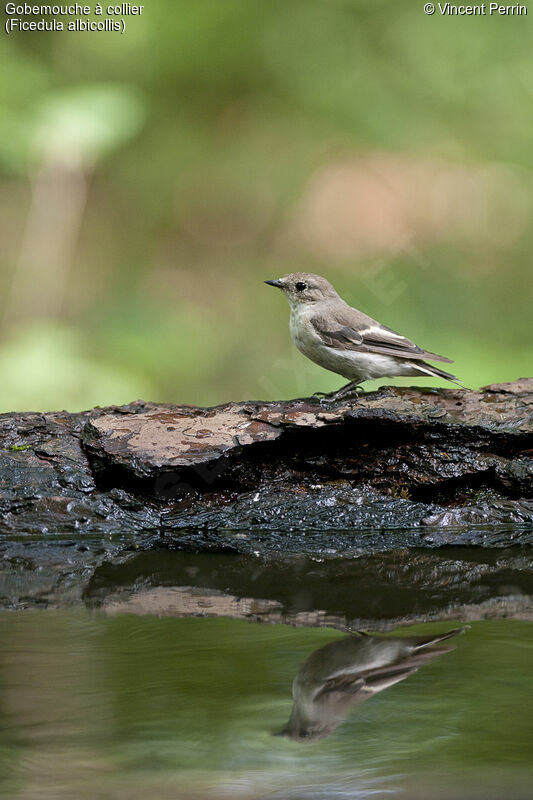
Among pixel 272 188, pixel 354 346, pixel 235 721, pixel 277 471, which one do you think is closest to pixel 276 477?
pixel 277 471

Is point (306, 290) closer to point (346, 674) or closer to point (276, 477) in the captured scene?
point (276, 477)

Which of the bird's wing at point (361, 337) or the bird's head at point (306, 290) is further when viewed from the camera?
the bird's head at point (306, 290)

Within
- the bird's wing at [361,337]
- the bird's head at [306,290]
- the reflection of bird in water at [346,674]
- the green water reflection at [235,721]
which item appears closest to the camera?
the green water reflection at [235,721]

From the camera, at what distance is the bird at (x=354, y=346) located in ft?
11.5

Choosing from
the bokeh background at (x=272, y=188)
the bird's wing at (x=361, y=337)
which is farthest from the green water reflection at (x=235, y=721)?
the bokeh background at (x=272, y=188)

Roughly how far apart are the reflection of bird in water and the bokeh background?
10.6 ft

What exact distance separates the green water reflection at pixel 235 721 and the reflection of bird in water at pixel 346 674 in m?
0.02

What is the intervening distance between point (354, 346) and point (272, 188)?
9.85 ft

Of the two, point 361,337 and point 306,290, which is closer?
point 361,337

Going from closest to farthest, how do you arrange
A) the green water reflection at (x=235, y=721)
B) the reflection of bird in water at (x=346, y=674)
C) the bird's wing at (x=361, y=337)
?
the green water reflection at (x=235, y=721)
the reflection of bird in water at (x=346, y=674)
the bird's wing at (x=361, y=337)

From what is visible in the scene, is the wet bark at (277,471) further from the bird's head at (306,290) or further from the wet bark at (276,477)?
the bird's head at (306,290)

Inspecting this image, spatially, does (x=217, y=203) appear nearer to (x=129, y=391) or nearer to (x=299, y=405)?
(x=129, y=391)

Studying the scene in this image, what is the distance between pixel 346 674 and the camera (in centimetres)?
163

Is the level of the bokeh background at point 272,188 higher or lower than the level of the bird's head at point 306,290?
higher
